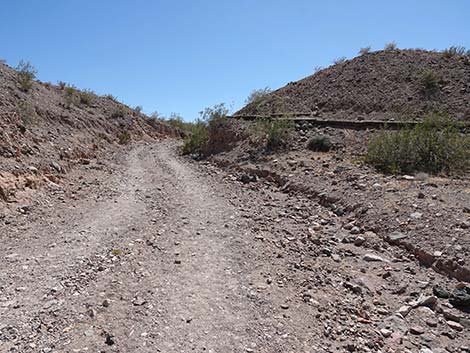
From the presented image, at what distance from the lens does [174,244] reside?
5.31 meters

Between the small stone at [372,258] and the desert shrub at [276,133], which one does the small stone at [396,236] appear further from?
the desert shrub at [276,133]

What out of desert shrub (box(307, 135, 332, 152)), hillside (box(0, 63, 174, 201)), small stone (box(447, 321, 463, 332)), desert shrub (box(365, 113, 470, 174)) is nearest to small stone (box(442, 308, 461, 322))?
small stone (box(447, 321, 463, 332))

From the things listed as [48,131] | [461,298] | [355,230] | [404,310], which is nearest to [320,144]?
[355,230]

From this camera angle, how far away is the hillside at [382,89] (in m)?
15.6

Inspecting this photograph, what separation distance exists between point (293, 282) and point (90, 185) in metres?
6.19

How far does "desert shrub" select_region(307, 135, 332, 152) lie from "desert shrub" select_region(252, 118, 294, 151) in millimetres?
889

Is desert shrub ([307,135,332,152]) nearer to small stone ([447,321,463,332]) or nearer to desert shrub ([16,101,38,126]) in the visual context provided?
small stone ([447,321,463,332])

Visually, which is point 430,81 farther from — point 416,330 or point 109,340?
point 109,340

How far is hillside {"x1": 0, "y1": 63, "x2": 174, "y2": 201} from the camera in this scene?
25.3ft

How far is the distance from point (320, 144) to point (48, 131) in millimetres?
8328

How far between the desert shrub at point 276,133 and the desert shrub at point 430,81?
7.98 meters

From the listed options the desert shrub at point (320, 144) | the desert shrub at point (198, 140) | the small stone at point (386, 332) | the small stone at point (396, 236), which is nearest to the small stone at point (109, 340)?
the small stone at point (386, 332)

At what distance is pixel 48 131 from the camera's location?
11.2 m

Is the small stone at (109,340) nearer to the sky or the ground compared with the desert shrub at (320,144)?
nearer to the ground
